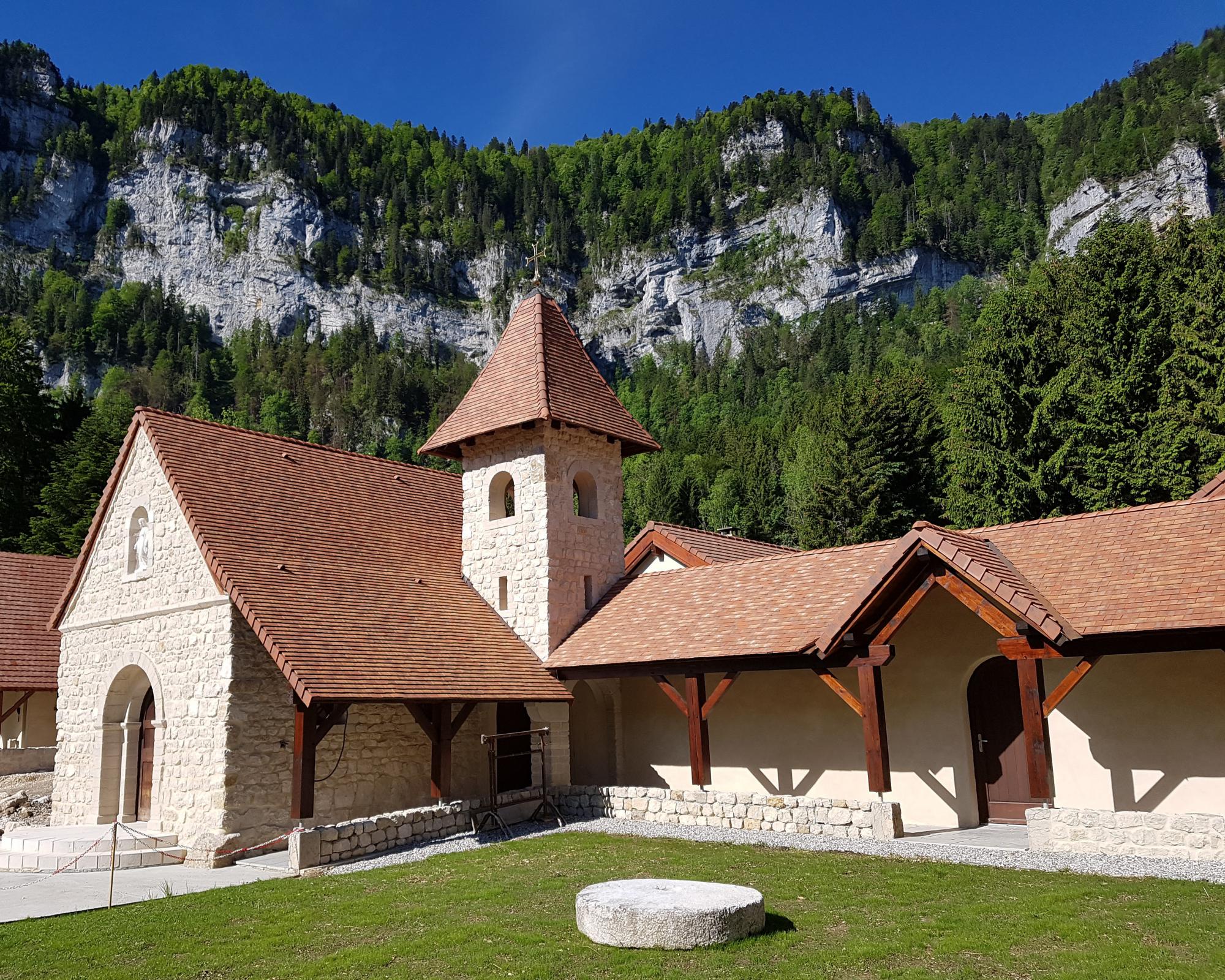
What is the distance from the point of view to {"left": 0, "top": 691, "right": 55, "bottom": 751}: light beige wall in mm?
22656

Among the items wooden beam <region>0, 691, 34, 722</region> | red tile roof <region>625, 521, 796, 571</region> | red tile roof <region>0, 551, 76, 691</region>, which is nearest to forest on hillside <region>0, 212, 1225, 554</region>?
red tile roof <region>0, 551, 76, 691</region>

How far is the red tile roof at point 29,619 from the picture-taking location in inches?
864

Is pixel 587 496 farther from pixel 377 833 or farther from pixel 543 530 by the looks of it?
pixel 377 833

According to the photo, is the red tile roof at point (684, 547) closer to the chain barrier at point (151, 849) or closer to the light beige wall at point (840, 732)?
the light beige wall at point (840, 732)

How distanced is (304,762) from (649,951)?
22.6 ft

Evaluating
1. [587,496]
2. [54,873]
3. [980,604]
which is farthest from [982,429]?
[54,873]

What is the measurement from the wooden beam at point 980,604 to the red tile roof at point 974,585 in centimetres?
21

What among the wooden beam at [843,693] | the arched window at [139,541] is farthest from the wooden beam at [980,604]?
the arched window at [139,541]

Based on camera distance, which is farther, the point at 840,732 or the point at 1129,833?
the point at 840,732

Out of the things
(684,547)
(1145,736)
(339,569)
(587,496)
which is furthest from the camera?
(684,547)

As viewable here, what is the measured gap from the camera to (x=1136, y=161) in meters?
93.6

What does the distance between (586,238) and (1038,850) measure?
157545 millimetres

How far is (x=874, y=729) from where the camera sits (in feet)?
43.2

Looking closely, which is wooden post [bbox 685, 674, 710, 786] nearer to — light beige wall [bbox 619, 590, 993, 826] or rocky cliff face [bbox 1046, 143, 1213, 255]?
light beige wall [bbox 619, 590, 993, 826]
